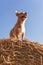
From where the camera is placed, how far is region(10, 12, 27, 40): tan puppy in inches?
362

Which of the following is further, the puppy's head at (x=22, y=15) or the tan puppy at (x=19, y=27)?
the puppy's head at (x=22, y=15)

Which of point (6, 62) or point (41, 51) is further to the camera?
point (41, 51)

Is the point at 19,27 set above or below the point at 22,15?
below

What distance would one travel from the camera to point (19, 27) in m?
9.55

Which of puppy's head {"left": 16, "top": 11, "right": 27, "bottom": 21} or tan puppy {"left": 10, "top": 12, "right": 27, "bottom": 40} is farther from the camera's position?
puppy's head {"left": 16, "top": 11, "right": 27, "bottom": 21}

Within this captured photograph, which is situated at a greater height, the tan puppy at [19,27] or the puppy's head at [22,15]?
the puppy's head at [22,15]

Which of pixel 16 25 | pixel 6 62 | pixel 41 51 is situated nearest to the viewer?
pixel 6 62

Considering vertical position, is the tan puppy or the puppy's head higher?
the puppy's head

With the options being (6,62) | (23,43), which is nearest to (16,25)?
(23,43)

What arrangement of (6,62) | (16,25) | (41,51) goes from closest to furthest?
(6,62) → (41,51) → (16,25)

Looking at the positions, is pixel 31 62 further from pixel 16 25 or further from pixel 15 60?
pixel 16 25

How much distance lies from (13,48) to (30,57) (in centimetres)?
52

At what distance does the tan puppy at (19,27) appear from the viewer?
9.19 metres

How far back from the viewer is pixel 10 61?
631 cm
